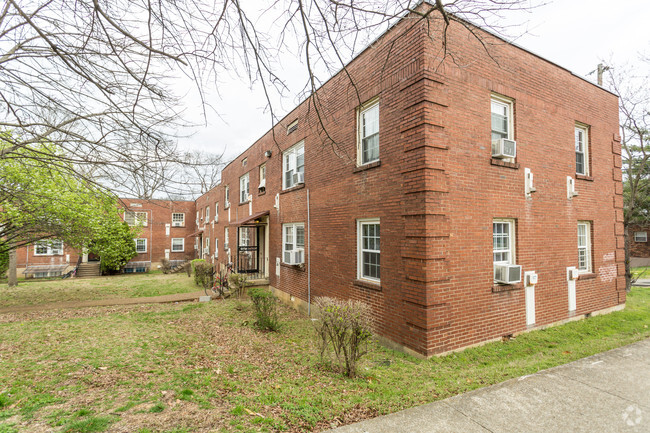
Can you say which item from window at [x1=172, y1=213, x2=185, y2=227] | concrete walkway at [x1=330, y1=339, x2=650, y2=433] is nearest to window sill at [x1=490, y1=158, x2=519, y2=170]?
concrete walkway at [x1=330, y1=339, x2=650, y2=433]

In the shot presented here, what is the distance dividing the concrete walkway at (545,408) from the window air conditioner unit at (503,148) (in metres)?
4.13

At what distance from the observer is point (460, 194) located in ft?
19.7

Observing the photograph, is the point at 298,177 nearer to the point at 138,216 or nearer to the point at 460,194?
the point at 138,216

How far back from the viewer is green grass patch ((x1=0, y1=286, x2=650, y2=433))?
343 centimetres

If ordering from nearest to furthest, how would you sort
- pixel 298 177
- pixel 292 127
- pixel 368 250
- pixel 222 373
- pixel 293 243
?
pixel 222 373
pixel 368 250
pixel 298 177
pixel 293 243
pixel 292 127

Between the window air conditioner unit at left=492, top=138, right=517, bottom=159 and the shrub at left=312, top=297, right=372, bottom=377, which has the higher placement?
the window air conditioner unit at left=492, top=138, right=517, bottom=159

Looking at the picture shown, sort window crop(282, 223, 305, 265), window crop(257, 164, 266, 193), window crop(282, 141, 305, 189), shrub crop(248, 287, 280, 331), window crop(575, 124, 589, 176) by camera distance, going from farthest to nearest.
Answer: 1. window crop(257, 164, 266, 193)
2. window crop(282, 141, 305, 189)
3. window crop(282, 223, 305, 265)
4. window crop(575, 124, 589, 176)
5. shrub crop(248, 287, 280, 331)

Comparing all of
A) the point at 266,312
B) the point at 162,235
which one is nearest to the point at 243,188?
the point at 266,312

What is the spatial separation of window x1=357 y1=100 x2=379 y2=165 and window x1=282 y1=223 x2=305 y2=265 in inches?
152

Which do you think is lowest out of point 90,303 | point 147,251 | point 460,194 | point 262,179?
point 90,303

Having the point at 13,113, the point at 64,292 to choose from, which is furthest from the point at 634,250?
the point at 64,292

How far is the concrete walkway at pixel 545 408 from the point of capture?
10.7 feet

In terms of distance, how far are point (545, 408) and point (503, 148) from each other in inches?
191

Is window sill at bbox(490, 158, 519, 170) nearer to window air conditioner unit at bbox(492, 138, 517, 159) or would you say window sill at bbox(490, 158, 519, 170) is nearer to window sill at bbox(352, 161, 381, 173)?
window air conditioner unit at bbox(492, 138, 517, 159)
